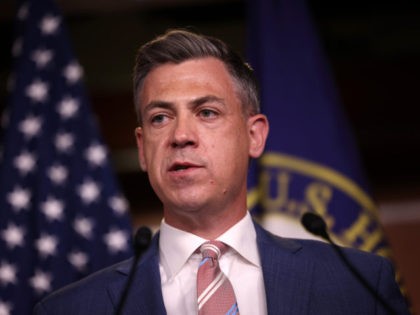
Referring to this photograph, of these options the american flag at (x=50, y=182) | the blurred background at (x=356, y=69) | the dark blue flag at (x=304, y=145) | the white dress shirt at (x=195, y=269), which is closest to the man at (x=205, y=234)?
the white dress shirt at (x=195, y=269)

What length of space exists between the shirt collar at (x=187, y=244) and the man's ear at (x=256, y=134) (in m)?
0.20

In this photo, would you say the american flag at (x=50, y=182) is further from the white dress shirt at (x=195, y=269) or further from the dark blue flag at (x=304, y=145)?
the white dress shirt at (x=195, y=269)

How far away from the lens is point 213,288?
1.50 m

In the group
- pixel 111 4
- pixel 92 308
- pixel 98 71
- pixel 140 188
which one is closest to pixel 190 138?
pixel 92 308

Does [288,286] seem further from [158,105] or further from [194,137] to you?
[158,105]

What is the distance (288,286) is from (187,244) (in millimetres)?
257

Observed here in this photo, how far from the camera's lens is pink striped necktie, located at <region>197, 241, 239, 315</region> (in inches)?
57.9

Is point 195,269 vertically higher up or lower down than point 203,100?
lower down

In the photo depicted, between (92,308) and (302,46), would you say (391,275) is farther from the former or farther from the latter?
(302,46)

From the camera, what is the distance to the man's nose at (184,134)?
1552 millimetres

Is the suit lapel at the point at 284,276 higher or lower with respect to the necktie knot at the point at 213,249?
lower

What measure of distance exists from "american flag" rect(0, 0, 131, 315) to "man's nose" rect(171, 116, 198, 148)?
0.97 metres

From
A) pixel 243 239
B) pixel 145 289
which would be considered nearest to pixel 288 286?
pixel 243 239

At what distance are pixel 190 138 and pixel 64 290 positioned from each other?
1.65 feet
